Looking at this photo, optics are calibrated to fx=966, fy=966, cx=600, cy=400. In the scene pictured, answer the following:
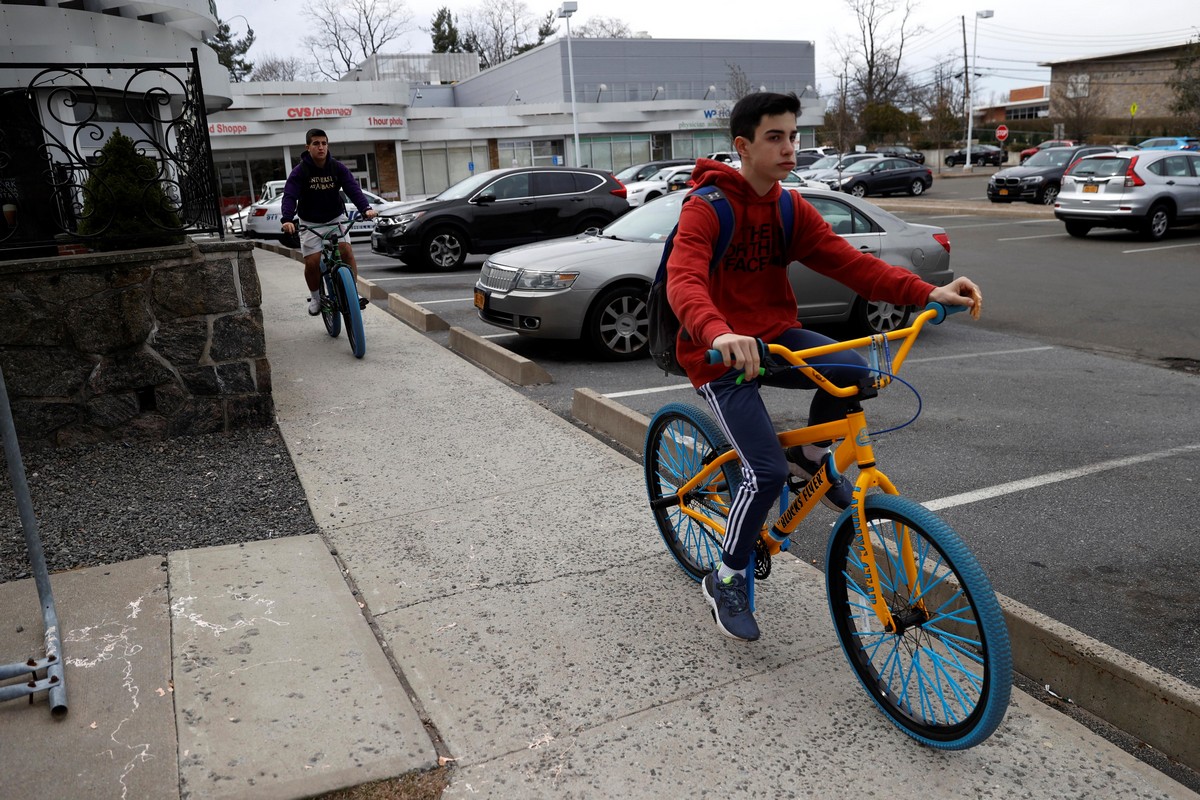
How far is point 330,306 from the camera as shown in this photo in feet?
29.2

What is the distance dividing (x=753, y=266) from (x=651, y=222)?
6.39m

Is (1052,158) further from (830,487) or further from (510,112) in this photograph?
(830,487)

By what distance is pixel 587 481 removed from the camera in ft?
17.3

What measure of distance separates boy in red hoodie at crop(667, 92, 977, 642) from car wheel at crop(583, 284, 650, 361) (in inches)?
208

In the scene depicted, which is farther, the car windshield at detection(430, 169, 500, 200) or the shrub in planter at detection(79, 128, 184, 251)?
the car windshield at detection(430, 169, 500, 200)

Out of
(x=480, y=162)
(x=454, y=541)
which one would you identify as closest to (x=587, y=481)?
(x=454, y=541)

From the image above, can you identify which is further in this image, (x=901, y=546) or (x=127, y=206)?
(x=127, y=206)

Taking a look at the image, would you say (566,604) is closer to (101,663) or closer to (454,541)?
(454,541)

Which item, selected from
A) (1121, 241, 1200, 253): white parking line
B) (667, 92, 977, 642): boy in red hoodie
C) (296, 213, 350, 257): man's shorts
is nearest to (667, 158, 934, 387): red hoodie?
(667, 92, 977, 642): boy in red hoodie

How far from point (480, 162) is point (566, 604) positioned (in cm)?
4942

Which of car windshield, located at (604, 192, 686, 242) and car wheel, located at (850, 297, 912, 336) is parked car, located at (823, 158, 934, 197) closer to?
car wheel, located at (850, 297, 912, 336)

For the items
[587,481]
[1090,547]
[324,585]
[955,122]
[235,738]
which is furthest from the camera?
[955,122]

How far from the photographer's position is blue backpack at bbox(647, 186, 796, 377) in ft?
10.5

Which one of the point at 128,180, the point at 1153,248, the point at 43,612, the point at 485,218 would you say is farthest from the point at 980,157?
the point at 43,612
